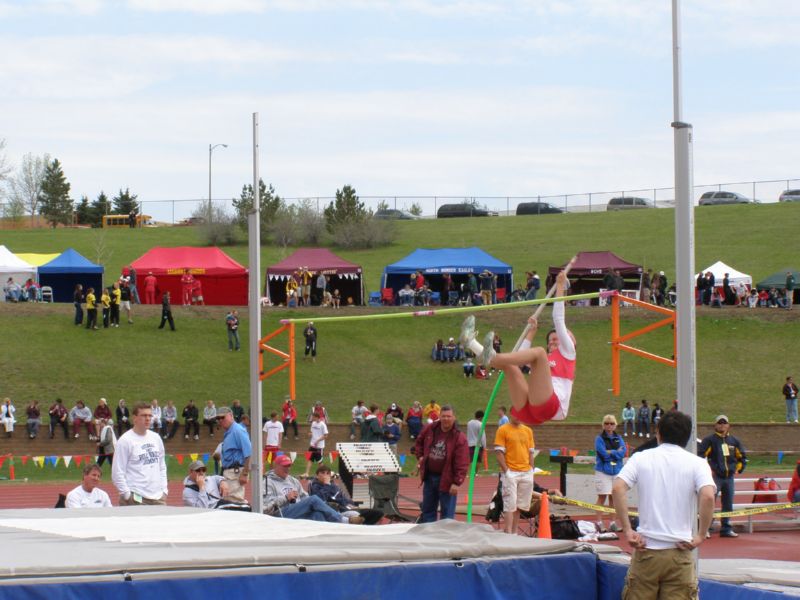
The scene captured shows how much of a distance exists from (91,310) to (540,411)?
3014 centimetres

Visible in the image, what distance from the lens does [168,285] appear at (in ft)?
133

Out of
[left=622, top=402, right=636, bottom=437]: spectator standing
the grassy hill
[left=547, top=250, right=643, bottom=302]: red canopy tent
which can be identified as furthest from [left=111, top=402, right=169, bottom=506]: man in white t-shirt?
[left=547, top=250, right=643, bottom=302]: red canopy tent

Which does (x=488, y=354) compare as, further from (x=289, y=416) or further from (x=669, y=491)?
(x=289, y=416)

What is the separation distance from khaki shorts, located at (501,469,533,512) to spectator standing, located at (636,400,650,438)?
615 inches

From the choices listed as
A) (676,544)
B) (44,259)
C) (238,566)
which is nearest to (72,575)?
(238,566)

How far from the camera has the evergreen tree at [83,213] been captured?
270 ft

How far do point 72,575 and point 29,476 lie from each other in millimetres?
16656

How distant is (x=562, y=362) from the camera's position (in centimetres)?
845

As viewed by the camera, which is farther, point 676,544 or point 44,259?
point 44,259

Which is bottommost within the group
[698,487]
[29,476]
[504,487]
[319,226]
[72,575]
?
[29,476]

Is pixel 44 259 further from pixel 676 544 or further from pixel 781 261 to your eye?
pixel 676 544

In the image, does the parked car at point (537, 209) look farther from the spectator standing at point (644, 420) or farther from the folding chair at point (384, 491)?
the folding chair at point (384, 491)

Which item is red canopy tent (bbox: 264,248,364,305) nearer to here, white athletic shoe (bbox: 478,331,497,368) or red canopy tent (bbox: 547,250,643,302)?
red canopy tent (bbox: 547,250,643,302)

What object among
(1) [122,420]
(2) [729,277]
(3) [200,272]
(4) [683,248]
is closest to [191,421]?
(1) [122,420]
